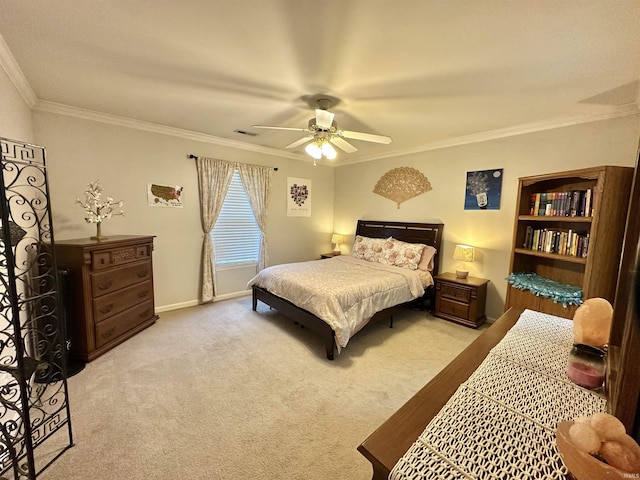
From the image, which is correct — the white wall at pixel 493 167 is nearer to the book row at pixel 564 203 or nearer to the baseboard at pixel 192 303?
the book row at pixel 564 203

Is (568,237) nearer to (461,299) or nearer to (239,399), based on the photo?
(461,299)

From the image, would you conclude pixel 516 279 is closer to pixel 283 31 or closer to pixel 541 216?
pixel 541 216

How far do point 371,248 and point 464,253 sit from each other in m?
1.38

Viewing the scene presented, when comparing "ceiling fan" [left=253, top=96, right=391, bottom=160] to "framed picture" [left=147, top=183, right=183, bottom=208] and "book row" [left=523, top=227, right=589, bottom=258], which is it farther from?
"book row" [left=523, top=227, right=589, bottom=258]

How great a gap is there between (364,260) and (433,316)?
1.33 meters

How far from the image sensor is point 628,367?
66cm

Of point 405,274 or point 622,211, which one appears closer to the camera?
point 622,211

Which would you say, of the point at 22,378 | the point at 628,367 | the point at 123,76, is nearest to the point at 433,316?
the point at 628,367

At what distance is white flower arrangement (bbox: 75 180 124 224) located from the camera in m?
2.81

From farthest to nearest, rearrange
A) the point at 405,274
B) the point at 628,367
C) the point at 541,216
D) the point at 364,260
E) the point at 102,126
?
the point at 364,260 → the point at 405,274 → the point at 102,126 → the point at 541,216 → the point at 628,367

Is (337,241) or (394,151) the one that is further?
(337,241)

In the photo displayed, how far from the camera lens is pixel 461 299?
3539 millimetres

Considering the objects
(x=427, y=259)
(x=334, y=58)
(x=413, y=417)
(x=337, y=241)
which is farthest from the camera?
(x=337, y=241)

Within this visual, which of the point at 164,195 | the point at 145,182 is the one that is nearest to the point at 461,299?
the point at 164,195
